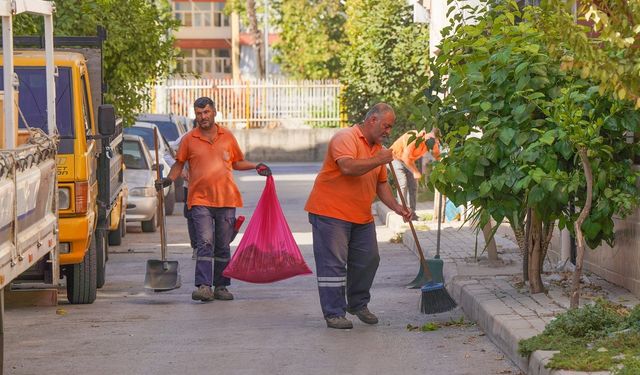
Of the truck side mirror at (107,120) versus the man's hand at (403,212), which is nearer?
the man's hand at (403,212)

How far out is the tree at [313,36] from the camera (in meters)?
55.8

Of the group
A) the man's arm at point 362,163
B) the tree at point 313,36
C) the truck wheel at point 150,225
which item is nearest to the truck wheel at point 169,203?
the truck wheel at point 150,225

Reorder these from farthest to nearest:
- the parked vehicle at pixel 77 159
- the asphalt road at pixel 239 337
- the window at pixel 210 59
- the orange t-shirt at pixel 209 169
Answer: the window at pixel 210 59
the orange t-shirt at pixel 209 169
the parked vehicle at pixel 77 159
the asphalt road at pixel 239 337

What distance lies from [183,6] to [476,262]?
74520 mm

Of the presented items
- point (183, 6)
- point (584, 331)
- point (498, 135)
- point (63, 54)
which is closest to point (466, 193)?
point (498, 135)

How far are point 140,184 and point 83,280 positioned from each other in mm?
8147

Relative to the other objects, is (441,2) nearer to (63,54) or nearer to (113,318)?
(63,54)

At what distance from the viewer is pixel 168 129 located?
94.3 ft

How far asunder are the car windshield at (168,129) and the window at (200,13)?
2310 inches

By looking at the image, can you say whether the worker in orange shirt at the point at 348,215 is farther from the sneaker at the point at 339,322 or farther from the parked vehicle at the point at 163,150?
the parked vehicle at the point at 163,150

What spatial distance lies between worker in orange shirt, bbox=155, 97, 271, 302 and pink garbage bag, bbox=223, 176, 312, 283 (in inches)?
9.6

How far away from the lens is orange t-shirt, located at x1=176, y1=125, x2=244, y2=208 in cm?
1322

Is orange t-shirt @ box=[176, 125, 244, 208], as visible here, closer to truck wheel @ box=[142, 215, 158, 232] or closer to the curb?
the curb

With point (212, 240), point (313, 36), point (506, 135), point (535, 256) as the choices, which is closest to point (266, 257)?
point (212, 240)
